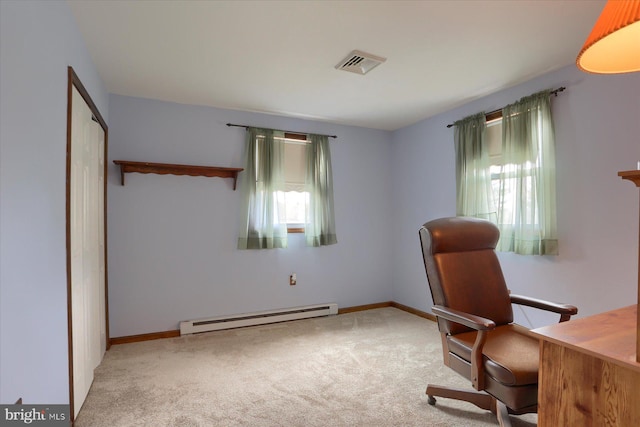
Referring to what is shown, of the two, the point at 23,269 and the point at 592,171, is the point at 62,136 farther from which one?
the point at 592,171

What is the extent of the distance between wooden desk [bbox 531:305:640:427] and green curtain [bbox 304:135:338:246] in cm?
294

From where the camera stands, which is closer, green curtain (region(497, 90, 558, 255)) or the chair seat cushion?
the chair seat cushion

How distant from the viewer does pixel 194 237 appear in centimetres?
347

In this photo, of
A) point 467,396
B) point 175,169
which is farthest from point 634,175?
point 175,169

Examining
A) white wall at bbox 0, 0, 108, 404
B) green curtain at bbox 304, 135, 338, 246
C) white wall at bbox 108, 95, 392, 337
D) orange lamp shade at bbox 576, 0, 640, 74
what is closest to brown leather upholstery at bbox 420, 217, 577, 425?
orange lamp shade at bbox 576, 0, 640, 74

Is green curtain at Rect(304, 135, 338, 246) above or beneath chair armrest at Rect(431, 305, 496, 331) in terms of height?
above

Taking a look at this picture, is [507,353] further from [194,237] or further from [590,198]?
[194,237]

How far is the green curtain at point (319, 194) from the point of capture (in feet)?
13.0

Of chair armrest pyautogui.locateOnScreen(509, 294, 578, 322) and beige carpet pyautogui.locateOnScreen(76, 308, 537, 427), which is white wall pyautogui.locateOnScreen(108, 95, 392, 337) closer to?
beige carpet pyautogui.locateOnScreen(76, 308, 537, 427)

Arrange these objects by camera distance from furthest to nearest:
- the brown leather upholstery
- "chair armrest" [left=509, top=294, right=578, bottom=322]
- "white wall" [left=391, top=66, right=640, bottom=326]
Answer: "white wall" [left=391, top=66, right=640, bottom=326] < "chair armrest" [left=509, top=294, right=578, bottom=322] < the brown leather upholstery

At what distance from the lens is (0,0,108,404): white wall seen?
1.17 metres

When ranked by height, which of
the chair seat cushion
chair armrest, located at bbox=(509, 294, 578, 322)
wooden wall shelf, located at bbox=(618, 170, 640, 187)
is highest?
wooden wall shelf, located at bbox=(618, 170, 640, 187)

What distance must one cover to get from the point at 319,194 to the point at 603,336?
124 inches

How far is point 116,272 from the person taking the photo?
315 cm
